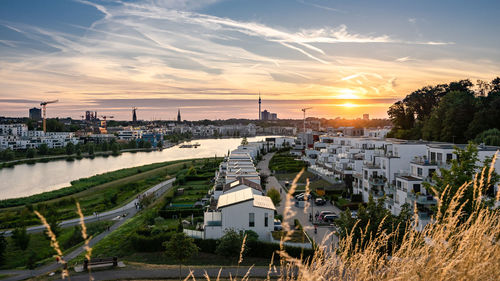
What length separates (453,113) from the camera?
86.8ft

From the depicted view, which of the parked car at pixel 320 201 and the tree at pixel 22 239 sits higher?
the parked car at pixel 320 201

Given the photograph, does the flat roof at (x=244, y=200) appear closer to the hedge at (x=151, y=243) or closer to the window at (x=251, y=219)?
the window at (x=251, y=219)

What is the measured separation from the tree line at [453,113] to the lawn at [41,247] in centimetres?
2135

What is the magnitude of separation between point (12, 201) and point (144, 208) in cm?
1032

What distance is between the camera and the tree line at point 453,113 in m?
23.9

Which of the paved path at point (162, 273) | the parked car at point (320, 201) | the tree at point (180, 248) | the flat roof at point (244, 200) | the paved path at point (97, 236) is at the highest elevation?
the flat roof at point (244, 200)

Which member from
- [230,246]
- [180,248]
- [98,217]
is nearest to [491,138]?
[230,246]

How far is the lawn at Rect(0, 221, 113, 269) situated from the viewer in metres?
12.9

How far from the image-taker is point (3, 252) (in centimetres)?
1311

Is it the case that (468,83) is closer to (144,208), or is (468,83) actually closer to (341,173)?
(341,173)

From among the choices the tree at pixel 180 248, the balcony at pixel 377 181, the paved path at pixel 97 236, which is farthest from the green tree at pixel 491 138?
the paved path at pixel 97 236

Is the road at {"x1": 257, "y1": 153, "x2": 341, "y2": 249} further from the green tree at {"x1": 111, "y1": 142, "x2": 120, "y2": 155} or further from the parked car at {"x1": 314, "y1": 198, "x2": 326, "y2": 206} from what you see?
the green tree at {"x1": 111, "y1": 142, "x2": 120, "y2": 155}

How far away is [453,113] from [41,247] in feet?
91.3

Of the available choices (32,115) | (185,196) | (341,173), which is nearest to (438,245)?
(185,196)
